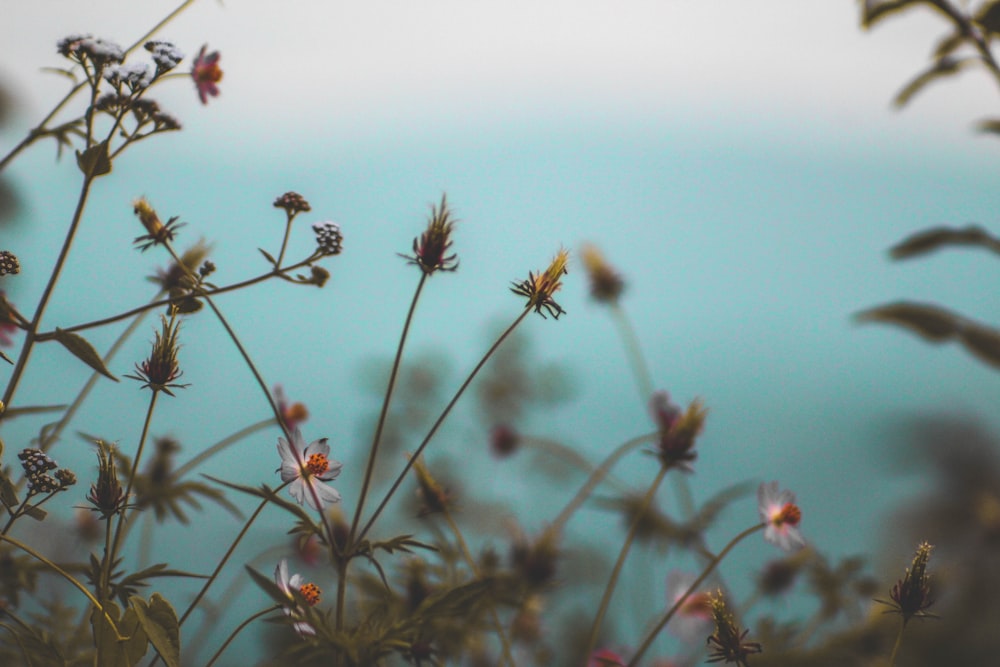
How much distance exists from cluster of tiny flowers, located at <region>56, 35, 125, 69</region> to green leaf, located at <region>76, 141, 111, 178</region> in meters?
0.04

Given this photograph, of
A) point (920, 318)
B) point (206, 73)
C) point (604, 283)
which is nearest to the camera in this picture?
point (206, 73)

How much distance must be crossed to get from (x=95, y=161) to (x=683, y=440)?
13.5 inches

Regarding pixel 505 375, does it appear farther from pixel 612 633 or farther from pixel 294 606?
pixel 294 606

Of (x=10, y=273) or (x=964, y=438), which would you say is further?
(x=964, y=438)

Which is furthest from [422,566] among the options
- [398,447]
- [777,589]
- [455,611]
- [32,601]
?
[398,447]

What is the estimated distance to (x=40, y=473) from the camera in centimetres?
41

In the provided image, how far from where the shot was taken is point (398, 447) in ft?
4.22

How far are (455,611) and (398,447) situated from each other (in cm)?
81

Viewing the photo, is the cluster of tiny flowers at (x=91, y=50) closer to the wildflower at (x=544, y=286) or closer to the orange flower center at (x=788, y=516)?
the wildflower at (x=544, y=286)

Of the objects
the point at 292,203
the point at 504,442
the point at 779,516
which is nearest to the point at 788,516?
the point at 779,516

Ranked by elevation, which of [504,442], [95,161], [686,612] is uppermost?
[95,161]

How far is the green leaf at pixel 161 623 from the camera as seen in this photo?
384mm

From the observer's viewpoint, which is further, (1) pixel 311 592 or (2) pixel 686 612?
(2) pixel 686 612

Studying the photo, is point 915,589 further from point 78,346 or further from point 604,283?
point 604,283
